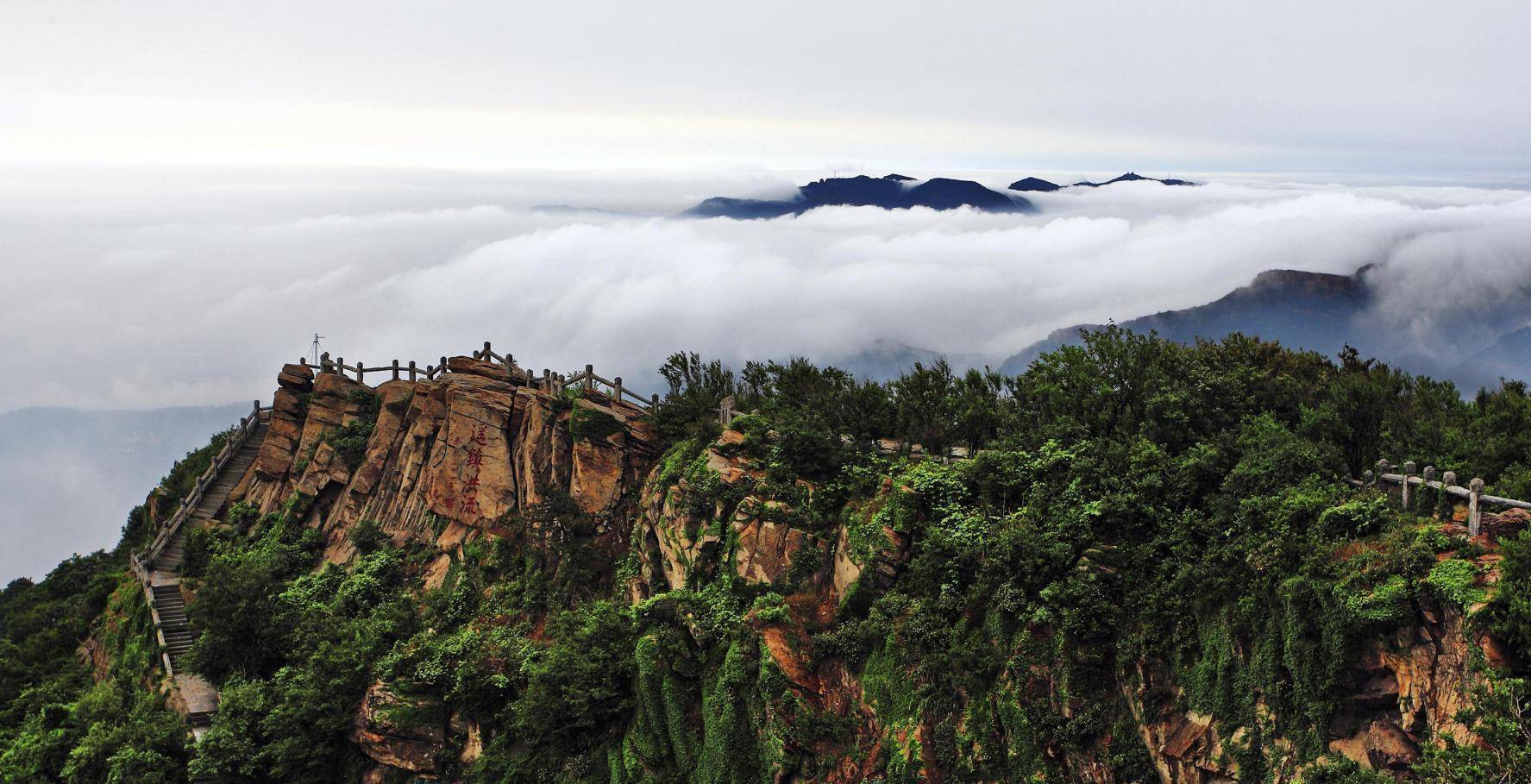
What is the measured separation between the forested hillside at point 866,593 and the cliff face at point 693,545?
7cm

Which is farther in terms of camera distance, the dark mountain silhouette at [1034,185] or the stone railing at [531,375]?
the dark mountain silhouette at [1034,185]

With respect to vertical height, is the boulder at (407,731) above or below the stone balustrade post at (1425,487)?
below

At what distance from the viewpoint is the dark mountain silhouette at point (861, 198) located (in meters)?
135

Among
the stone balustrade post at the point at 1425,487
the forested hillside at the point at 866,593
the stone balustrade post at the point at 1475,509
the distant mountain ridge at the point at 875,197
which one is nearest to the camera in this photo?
the stone balustrade post at the point at 1475,509

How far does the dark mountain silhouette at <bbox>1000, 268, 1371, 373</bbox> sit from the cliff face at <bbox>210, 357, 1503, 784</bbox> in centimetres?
4661

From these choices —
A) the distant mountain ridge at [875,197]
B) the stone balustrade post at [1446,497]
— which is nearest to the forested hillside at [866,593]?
the stone balustrade post at [1446,497]

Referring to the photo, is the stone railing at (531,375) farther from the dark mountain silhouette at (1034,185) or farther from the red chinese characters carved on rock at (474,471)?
the dark mountain silhouette at (1034,185)

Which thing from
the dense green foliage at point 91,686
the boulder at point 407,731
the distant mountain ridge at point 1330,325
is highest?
the distant mountain ridge at point 1330,325

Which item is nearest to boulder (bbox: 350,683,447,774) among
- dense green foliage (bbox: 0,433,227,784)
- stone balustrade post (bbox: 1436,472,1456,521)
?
dense green foliage (bbox: 0,433,227,784)

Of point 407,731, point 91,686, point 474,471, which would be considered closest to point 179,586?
point 91,686

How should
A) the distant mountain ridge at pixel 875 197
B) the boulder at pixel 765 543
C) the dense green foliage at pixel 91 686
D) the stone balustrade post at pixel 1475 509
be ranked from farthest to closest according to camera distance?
1. the distant mountain ridge at pixel 875 197
2. the dense green foliage at pixel 91 686
3. the boulder at pixel 765 543
4. the stone balustrade post at pixel 1475 509

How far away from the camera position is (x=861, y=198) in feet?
485

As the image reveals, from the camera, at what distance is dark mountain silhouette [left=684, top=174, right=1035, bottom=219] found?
135125 mm

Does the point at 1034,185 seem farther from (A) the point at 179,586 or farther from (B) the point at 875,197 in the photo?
(A) the point at 179,586
